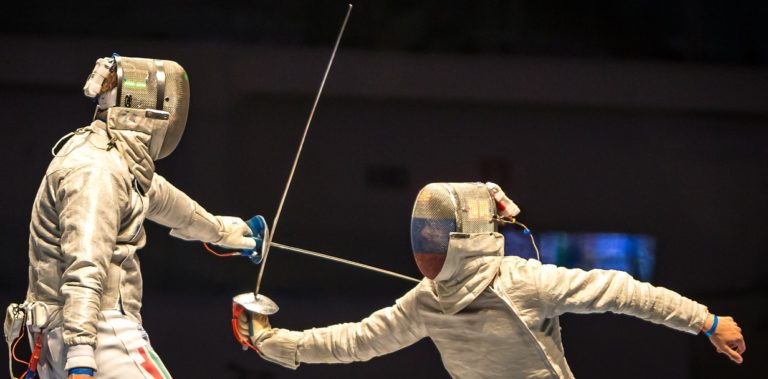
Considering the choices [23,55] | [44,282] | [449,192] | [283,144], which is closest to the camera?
[44,282]

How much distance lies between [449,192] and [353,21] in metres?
1.51

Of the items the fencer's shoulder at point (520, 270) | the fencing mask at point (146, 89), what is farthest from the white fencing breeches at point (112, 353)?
the fencer's shoulder at point (520, 270)

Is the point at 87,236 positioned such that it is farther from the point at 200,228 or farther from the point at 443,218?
the point at 443,218

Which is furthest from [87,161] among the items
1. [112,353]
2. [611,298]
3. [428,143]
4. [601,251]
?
[601,251]

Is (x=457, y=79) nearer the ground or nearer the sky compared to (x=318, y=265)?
nearer the sky

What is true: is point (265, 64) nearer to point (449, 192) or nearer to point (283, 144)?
point (283, 144)

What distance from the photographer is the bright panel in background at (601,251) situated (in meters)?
4.19

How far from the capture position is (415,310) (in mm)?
2865

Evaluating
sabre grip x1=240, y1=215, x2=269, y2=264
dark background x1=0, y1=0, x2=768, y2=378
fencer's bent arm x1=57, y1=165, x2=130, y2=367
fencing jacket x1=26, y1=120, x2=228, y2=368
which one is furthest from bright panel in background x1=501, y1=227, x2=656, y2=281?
fencer's bent arm x1=57, y1=165, x2=130, y2=367

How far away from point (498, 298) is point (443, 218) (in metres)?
0.23

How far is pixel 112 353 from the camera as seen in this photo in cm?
253

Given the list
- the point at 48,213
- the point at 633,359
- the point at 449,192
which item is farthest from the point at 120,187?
the point at 633,359

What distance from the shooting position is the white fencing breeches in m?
2.48

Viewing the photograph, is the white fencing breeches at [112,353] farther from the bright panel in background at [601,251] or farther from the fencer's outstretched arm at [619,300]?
the bright panel in background at [601,251]
